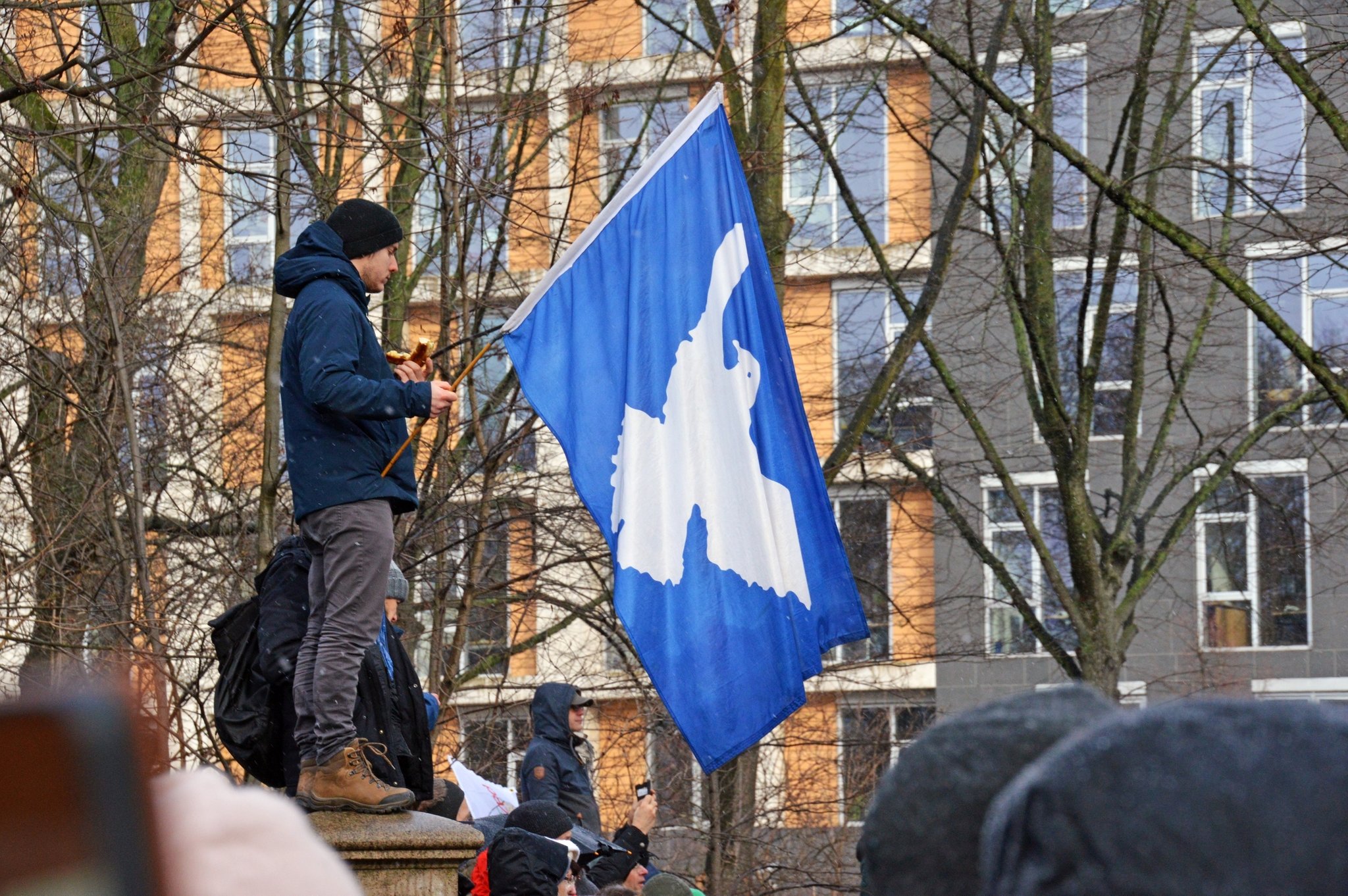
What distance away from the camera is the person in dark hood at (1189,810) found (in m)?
1.44

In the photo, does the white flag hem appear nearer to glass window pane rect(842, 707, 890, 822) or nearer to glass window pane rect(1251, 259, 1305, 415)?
glass window pane rect(842, 707, 890, 822)

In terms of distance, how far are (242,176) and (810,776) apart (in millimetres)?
9359

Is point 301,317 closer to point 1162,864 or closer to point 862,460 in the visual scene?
point 1162,864

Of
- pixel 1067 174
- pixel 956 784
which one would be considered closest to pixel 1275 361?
pixel 1067 174

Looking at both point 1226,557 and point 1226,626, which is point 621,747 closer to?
point 1226,557

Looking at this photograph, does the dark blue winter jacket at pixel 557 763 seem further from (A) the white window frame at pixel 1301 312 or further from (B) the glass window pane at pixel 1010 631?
(B) the glass window pane at pixel 1010 631

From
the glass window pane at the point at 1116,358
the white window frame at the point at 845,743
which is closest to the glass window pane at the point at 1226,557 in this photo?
the glass window pane at the point at 1116,358

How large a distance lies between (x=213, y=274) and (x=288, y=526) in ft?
16.5

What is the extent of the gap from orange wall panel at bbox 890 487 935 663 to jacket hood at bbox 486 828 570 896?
30.1 ft

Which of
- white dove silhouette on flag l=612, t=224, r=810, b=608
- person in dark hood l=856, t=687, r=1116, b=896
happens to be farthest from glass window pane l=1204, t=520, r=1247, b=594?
person in dark hood l=856, t=687, r=1116, b=896

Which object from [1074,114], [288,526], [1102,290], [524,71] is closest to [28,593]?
[288,526]

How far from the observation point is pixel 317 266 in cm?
558

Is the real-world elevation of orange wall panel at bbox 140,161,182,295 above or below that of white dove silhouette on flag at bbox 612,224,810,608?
above

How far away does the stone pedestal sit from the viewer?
5.26 metres
